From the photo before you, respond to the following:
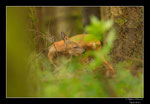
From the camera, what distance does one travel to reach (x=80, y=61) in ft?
17.5

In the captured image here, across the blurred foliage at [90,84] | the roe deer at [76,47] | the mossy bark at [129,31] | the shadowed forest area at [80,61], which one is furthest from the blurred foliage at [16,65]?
the mossy bark at [129,31]

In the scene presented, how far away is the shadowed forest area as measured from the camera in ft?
11.2

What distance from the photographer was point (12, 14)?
374 cm

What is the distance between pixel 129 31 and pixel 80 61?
113 cm

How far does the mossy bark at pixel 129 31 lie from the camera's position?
557 centimetres

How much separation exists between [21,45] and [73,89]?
0.80m

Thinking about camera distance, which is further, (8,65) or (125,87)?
(125,87)

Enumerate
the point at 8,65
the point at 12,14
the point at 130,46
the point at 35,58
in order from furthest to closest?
the point at 130,46 → the point at 35,58 → the point at 12,14 → the point at 8,65

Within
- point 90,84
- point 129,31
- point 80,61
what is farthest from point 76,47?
point 90,84

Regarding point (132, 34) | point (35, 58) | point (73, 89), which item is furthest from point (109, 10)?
point (73, 89)

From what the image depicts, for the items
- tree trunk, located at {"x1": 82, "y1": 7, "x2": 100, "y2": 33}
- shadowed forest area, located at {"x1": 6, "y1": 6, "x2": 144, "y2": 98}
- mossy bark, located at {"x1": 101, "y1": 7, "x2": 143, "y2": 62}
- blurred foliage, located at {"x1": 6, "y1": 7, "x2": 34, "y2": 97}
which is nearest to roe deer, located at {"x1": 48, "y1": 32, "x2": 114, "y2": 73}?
shadowed forest area, located at {"x1": 6, "y1": 6, "x2": 144, "y2": 98}

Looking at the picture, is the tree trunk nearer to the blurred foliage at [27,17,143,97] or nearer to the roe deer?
the roe deer

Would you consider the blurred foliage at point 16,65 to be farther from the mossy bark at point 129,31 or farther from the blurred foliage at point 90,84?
the mossy bark at point 129,31
